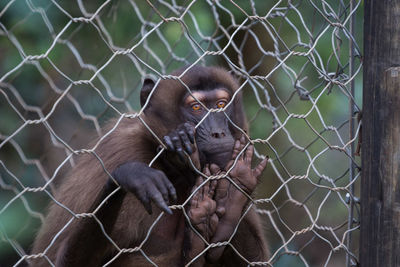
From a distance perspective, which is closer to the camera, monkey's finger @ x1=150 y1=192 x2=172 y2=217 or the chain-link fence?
monkey's finger @ x1=150 y1=192 x2=172 y2=217

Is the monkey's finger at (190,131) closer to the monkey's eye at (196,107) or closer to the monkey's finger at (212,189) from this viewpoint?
the monkey's finger at (212,189)

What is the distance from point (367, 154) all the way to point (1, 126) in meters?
2.20

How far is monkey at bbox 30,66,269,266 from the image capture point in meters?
1.71

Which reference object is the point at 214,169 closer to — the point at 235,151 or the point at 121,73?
the point at 235,151

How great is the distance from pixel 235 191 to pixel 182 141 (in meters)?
0.33

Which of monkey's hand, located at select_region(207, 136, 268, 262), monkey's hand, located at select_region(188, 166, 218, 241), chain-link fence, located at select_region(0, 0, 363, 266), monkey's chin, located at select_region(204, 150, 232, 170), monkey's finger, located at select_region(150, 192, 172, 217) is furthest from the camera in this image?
chain-link fence, located at select_region(0, 0, 363, 266)

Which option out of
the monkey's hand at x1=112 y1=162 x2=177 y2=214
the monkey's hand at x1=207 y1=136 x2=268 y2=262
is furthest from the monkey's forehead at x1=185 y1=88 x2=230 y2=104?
the monkey's hand at x1=112 y1=162 x2=177 y2=214

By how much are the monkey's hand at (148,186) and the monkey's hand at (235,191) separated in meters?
0.34

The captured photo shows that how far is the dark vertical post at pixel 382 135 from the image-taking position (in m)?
1.60

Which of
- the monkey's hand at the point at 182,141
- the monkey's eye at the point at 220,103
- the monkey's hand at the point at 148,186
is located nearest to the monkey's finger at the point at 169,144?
the monkey's hand at the point at 182,141

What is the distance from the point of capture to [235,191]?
6.52ft

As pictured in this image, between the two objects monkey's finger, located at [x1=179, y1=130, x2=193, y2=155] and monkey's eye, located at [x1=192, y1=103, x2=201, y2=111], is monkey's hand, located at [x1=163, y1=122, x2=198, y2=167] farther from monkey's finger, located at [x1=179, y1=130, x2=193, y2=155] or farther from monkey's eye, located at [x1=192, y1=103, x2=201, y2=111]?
monkey's eye, located at [x1=192, y1=103, x2=201, y2=111]

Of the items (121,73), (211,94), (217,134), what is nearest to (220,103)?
(211,94)

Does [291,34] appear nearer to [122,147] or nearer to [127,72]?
[127,72]
